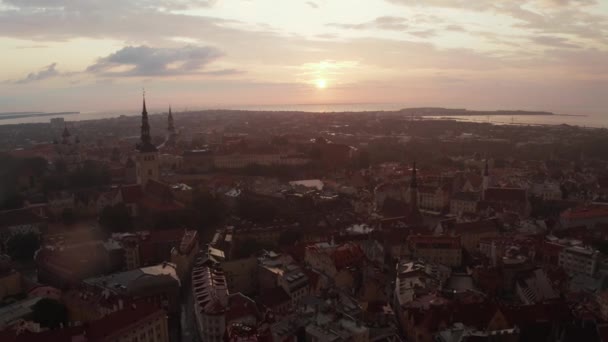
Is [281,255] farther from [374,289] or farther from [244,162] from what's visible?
[244,162]

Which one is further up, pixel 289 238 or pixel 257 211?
pixel 257 211

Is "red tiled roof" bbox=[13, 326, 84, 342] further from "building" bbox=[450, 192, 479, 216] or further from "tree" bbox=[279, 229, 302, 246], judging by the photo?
"building" bbox=[450, 192, 479, 216]

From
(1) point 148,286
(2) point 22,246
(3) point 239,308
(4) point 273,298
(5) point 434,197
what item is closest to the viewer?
(3) point 239,308

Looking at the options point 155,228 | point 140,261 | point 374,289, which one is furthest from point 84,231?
point 374,289

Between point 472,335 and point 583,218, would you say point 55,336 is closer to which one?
point 472,335

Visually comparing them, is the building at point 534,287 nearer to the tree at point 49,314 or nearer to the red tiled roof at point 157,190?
the tree at point 49,314

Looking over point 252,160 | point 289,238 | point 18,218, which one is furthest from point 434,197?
point 18,218
